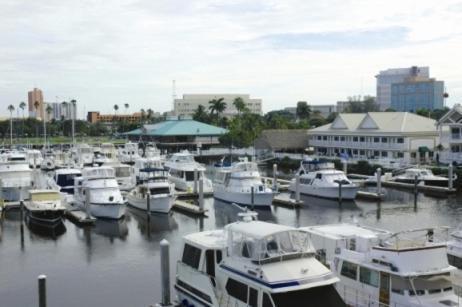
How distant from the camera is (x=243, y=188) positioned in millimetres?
47719

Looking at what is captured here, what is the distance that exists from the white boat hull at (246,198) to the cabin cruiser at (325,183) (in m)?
7.24

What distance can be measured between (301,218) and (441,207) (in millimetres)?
12446

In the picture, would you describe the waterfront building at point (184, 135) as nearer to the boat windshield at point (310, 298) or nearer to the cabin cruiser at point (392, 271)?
the cabin cruiser at point (392, 271)

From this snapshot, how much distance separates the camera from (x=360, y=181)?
6025 cm

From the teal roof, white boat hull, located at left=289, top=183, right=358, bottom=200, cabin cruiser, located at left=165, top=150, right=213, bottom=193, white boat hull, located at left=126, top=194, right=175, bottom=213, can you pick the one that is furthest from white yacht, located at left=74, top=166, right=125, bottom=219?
the teal roof

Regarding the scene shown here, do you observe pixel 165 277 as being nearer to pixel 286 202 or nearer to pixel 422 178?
pixel 286 202

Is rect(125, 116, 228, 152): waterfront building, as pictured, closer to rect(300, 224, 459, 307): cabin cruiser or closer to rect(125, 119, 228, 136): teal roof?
rect(125, 119, 228, 136): teal roof

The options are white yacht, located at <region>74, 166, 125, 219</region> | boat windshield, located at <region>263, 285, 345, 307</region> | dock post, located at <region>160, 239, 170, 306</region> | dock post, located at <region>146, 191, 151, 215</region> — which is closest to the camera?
boat windshield, located at <region>263, 285, 345, 307</region>

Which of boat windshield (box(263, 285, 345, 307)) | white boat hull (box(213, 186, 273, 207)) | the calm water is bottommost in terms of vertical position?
the calm water

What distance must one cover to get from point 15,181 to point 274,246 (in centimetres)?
3880

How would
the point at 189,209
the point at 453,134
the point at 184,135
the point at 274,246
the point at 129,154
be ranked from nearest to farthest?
the point at 274,246 < the point at 189,209 < the point at 453,134 < the point at 129,154 < the point at 184,135

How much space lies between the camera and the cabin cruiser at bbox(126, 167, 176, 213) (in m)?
42.8

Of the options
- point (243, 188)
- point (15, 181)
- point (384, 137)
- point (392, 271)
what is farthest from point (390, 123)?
point (392, 271)

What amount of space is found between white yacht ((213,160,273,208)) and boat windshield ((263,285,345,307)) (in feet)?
94.8
